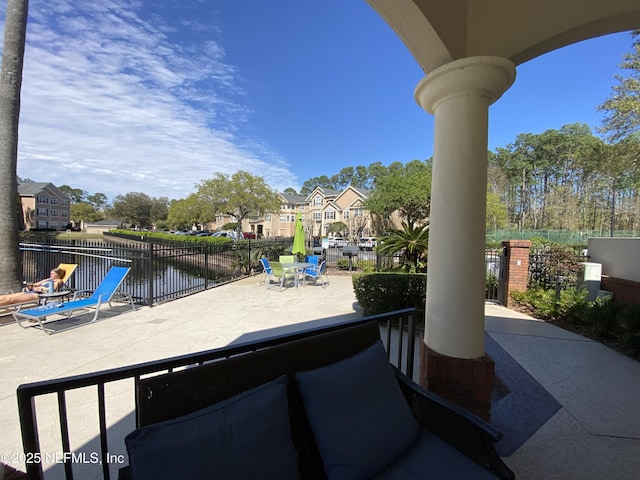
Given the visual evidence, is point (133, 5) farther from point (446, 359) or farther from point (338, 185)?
point (338, 185)

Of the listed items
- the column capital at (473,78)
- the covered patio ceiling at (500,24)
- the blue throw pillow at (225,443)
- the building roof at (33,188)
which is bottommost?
the blue throw pillow at (225,443)

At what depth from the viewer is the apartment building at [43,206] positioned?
152 feet

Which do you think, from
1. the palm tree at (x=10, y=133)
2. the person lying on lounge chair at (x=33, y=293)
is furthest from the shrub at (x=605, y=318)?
the palm tree at (x=10, y=133)

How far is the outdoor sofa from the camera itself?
43.6 inches

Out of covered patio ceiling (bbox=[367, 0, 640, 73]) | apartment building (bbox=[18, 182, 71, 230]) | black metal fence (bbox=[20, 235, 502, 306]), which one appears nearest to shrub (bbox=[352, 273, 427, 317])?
black metal fence (bbox=[20, 235, 502, 306])

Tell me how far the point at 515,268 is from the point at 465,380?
5.74 metres

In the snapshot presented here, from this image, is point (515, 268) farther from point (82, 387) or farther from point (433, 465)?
point (82, 387)

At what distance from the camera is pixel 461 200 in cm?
198

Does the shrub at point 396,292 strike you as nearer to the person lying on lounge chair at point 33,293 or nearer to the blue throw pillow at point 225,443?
the blue throw pillow at point 225,443

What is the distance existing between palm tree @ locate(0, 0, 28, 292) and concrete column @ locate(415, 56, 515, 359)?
819 centimetres

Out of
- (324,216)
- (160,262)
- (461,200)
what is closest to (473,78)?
(461,200)

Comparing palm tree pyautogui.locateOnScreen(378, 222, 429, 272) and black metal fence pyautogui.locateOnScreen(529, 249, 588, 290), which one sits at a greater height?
palm tree pyautogui.locateOnScreen(378, 222, 429, 272)

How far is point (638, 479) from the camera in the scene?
192 cm

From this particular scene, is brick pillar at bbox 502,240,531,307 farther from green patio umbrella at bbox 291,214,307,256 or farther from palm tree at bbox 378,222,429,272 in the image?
green patio umbrella at bbox 291,214,307,256
